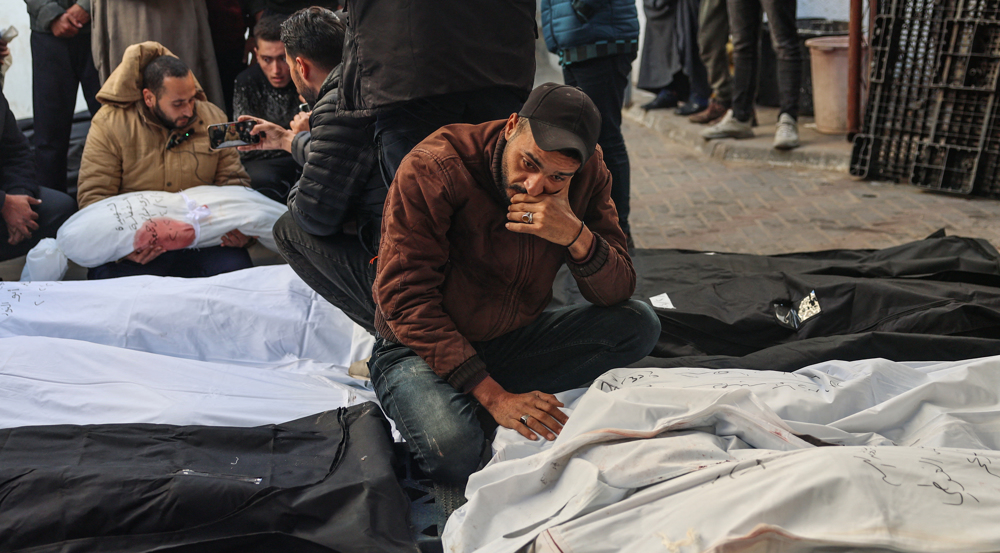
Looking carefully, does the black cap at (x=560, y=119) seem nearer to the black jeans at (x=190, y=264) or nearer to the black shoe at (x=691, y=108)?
the black jeans at (x=190, y=264)

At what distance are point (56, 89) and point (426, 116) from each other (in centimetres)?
272

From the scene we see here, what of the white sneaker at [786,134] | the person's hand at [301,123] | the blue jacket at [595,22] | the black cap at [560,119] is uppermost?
the blue jacket at [595,22]

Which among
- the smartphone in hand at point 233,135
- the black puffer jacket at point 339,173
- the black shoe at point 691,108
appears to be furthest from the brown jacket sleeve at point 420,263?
the black shoe at point 691,108

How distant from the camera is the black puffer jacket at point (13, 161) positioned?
3.42 meters

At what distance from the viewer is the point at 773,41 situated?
5.36 m

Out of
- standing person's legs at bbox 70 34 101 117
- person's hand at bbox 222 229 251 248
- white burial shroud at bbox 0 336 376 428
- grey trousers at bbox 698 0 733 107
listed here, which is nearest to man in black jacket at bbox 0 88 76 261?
standing person's legs at bbox 70 34 101 117

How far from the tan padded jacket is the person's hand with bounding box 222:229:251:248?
0.36 m

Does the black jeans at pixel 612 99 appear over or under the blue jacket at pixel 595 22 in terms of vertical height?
under

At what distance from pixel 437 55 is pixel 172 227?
1591mm

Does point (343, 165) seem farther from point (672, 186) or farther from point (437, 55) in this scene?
point (672, 186)

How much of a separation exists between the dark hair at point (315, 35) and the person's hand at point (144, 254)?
115cm

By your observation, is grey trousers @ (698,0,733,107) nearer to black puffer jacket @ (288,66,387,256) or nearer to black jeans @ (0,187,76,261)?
black puffer jacket @ (288,66,387,256)

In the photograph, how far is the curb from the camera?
17.3 feet

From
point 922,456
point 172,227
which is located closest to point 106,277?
point 172,227
